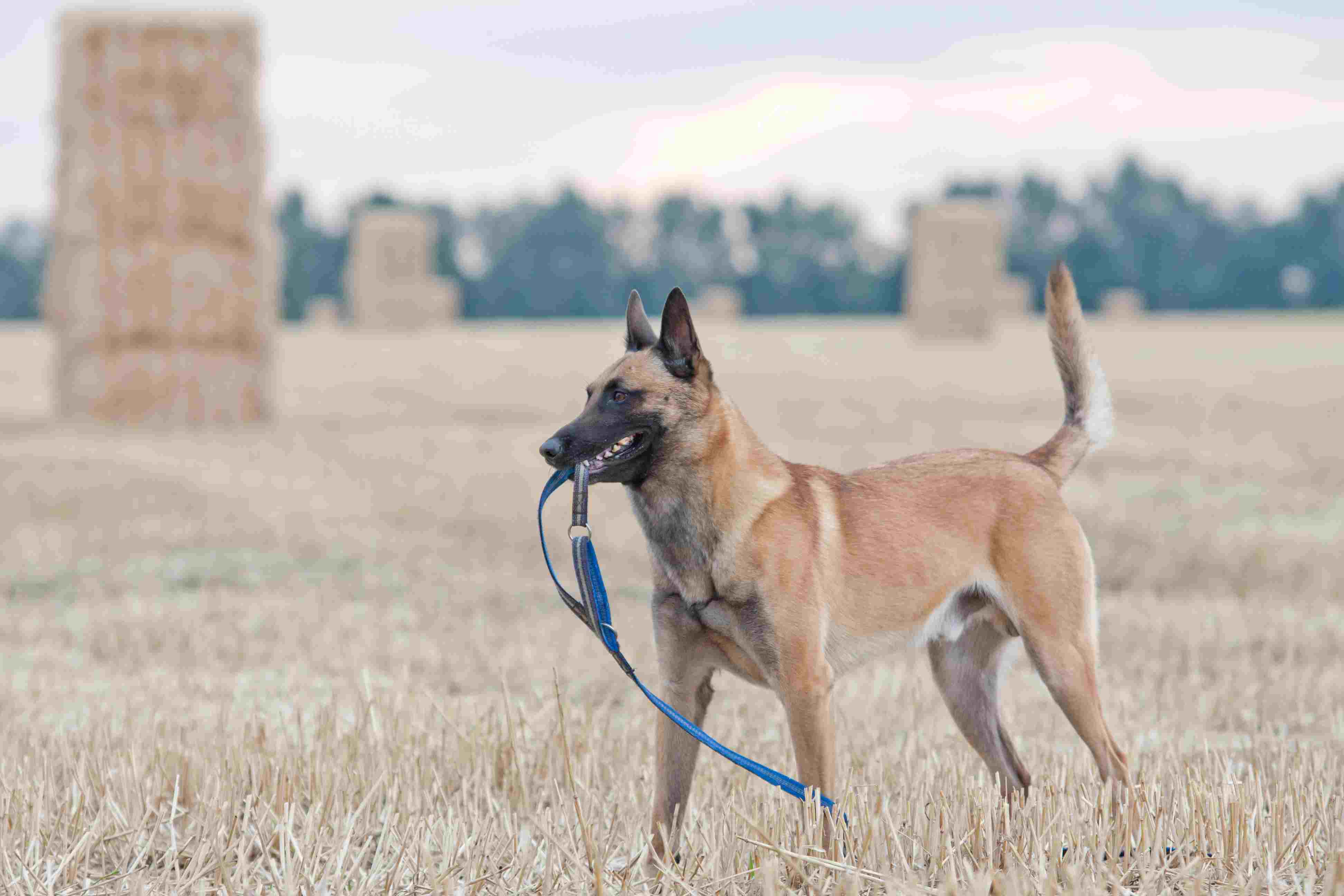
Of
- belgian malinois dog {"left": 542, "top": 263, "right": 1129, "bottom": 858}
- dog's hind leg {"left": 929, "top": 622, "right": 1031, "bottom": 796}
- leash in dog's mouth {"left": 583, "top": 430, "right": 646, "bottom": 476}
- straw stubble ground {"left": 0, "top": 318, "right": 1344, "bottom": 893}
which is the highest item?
leash in dog's mouth {"left": 583, "top": 430, "right": 646, "bottom": 476}

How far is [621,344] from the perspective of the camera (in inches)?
1086

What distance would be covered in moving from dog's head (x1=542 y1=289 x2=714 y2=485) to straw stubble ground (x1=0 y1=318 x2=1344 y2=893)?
654mm

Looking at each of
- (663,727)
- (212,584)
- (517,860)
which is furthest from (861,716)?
(212,584)

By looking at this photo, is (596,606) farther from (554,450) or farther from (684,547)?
(554,450)

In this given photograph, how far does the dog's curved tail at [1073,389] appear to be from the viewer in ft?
13.4

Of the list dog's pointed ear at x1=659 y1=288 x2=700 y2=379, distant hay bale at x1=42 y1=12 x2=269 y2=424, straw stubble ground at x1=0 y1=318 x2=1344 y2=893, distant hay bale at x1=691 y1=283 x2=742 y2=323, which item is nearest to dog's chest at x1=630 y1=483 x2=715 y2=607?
dog's pointed ear at x1=659 y1=288 x2=700 y2=379

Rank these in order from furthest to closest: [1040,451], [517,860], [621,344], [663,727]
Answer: [621,344]
[1040,451]
[663,727]
[517,860]

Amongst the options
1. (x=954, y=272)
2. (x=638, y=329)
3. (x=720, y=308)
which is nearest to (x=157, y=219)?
(x=638, y=329)

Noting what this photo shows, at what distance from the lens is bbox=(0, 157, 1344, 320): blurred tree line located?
51.5 m

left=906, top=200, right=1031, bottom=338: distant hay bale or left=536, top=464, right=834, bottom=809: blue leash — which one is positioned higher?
left=906, top=200, right=1031, bottom=338: distant hay bale

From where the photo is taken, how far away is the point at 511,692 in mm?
5695

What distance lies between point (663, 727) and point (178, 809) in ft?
4.28

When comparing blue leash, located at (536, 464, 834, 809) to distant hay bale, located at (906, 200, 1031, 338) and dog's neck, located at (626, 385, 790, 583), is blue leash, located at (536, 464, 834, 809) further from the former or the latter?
distant hay bale, located at (906, 200, 1031, 338)

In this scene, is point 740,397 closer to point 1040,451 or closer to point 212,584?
point 212,584
